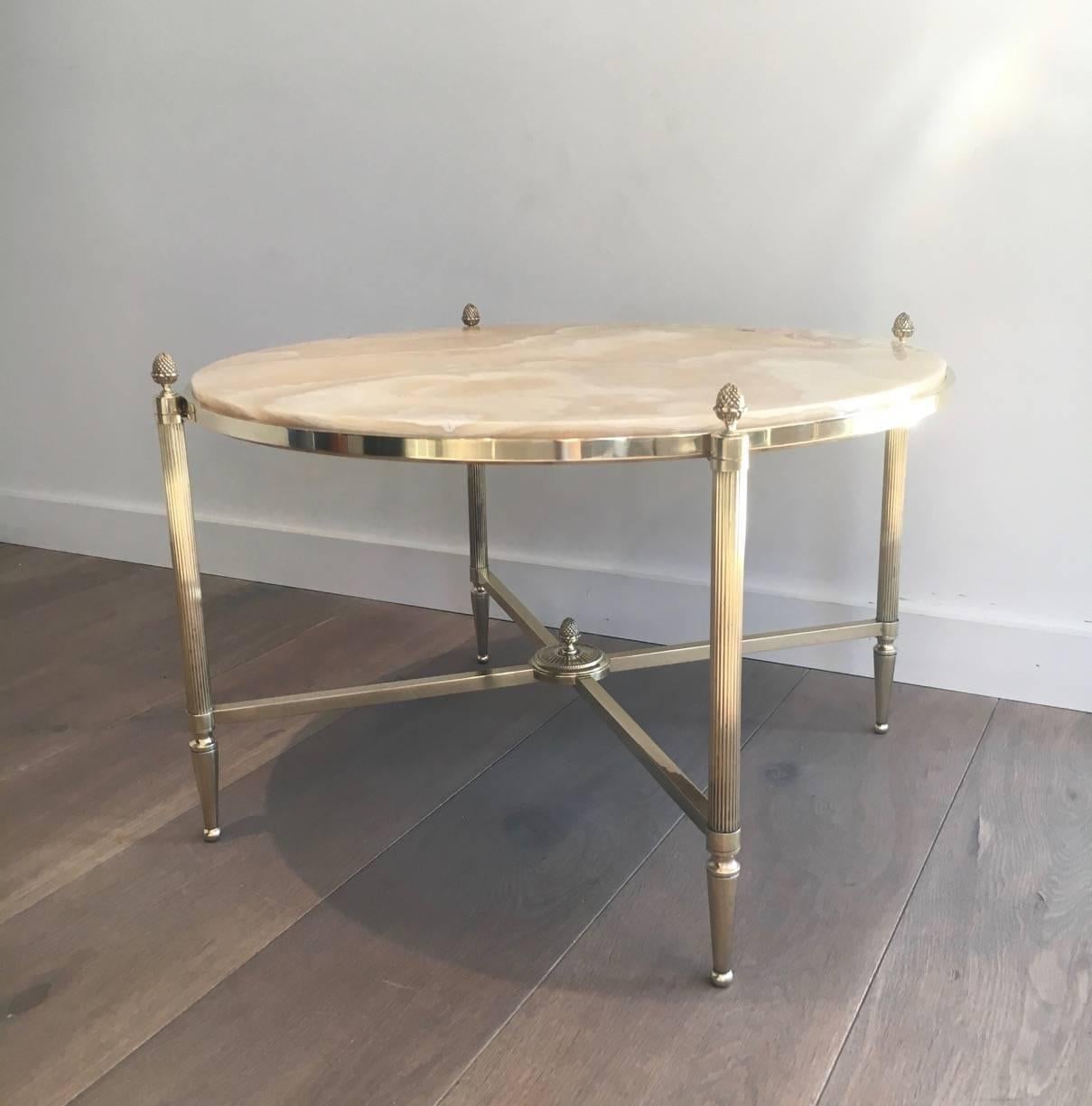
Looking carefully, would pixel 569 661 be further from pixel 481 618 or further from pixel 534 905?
pixel 481 618

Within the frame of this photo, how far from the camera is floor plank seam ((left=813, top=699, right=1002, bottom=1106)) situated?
2.90ft

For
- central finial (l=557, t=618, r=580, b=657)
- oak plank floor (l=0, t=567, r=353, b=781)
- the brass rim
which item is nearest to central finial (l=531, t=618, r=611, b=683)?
central finial (l=557, t=618, r=580, b=657)

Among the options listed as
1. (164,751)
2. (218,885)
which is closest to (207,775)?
(218,885)

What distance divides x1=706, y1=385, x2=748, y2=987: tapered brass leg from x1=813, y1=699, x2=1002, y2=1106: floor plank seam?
11 centimetres

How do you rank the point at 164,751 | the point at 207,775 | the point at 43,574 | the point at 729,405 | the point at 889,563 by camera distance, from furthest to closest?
the point at 43,574 → the point at 164,751 → the point at 889,563 → the point at 207,775 → the point at 729,405

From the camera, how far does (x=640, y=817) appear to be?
125 cm

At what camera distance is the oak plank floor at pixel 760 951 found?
89 centimetres

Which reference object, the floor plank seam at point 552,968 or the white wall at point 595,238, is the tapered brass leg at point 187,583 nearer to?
the floor plank seam at point 552,968

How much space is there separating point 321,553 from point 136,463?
474 mm

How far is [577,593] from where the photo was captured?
70.8 inches

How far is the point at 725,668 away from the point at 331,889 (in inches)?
18.8

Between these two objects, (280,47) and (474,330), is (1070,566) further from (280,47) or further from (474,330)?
(280,47)

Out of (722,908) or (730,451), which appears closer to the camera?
(730,451)

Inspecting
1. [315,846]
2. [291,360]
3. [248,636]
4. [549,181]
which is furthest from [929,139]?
[248,636]
